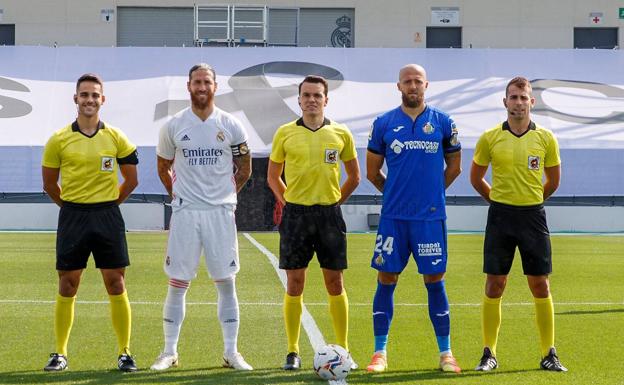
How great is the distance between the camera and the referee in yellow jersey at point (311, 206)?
796 centimetres

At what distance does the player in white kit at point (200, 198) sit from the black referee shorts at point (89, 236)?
Result: 0.39 meters

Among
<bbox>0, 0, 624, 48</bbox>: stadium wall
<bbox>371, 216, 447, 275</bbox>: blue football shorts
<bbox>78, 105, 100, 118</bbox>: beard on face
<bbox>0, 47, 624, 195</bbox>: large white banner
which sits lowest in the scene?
<bbox>371, 216, 447, 275</bbox>: blue football shorts

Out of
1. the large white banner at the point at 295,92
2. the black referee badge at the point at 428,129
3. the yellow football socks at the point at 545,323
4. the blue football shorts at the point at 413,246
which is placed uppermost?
the large white banner at the point at 295,92

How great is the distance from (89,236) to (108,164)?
55cm

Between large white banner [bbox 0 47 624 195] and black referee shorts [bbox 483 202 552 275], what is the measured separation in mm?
21839

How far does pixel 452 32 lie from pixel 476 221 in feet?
→ 39.3

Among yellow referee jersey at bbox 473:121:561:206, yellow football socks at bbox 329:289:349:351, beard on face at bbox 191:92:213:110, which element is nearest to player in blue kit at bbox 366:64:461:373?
yellow football socks at bbox 329:289:349:351

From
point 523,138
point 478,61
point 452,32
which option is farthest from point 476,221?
point 523,138

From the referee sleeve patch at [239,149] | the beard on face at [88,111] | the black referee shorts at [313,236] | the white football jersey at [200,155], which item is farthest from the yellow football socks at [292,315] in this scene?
the beard on face at [88,111]

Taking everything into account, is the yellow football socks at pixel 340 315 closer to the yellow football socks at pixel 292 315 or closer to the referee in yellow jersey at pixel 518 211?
the yellow football socks at pixel 292 315

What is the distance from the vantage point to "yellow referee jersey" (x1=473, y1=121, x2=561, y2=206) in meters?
8.00

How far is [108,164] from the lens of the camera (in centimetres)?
789

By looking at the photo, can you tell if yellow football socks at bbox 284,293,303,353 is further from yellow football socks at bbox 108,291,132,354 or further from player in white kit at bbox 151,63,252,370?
yellow football socks at bbox 108,291,132,354

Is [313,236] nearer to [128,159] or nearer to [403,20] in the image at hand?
[128,159]
